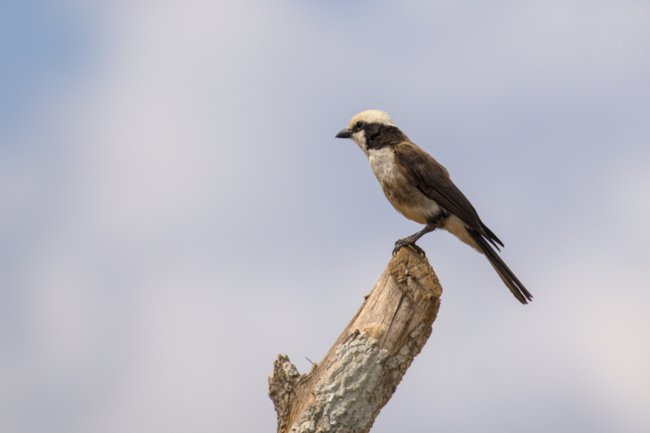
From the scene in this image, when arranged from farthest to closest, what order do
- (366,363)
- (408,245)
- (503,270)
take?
1. (503,270)
2. (408,245)
3. (366,363)

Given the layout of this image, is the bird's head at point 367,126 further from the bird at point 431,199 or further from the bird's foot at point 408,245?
the bird's foot at point 408,245

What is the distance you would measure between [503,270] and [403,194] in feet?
3.75

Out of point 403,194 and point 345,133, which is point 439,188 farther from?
point 345,133

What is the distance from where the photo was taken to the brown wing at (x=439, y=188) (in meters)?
7.19

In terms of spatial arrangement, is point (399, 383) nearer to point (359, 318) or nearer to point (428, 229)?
point (359, 318)

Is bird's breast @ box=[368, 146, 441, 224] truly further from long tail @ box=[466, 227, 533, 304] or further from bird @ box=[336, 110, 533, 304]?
long tail @ box=[466, 227, 533, 304]

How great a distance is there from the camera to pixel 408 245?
20.8 feet

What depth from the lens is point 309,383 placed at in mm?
5344

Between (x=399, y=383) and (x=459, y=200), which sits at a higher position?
(x=459, y=200)

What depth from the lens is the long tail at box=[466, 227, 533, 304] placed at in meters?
7.02

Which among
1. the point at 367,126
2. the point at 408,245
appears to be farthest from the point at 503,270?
the point at 367,126

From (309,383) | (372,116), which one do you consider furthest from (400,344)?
(372,116)

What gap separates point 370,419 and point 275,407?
71 centimetres

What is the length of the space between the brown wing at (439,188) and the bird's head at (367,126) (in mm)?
577
